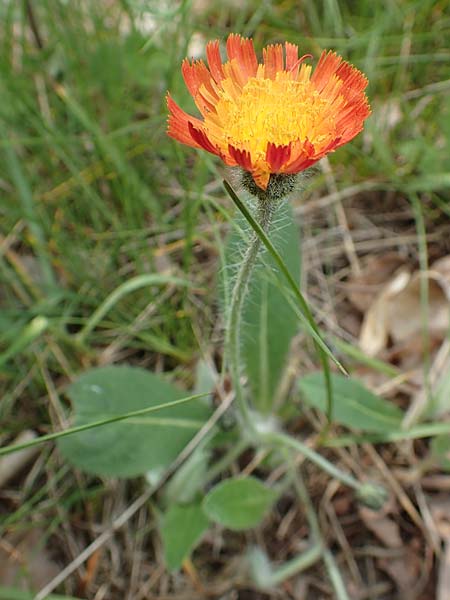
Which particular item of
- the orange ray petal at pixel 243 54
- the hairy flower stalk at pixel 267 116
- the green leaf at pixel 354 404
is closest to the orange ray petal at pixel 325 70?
the hairy flower stalk at pixel 267 116

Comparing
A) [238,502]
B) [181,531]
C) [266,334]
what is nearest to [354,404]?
[266,334]

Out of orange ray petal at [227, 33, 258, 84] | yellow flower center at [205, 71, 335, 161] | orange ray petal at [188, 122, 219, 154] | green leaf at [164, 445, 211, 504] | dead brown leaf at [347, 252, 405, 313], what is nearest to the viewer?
orange ray petal at [188, 122, 219, 154]

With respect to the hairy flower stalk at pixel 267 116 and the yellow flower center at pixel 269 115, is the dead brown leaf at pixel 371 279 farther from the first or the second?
the yellow flower center at pixel 269 115

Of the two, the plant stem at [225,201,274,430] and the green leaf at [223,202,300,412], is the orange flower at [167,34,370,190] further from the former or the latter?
the green leaf at [223,202,300,412]

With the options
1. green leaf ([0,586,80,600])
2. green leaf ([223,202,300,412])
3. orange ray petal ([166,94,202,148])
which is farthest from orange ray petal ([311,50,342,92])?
green leaf ([0,586,80,600])

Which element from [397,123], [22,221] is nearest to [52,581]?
[22,221]

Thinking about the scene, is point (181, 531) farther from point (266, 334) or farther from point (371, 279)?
point (371, 279)
